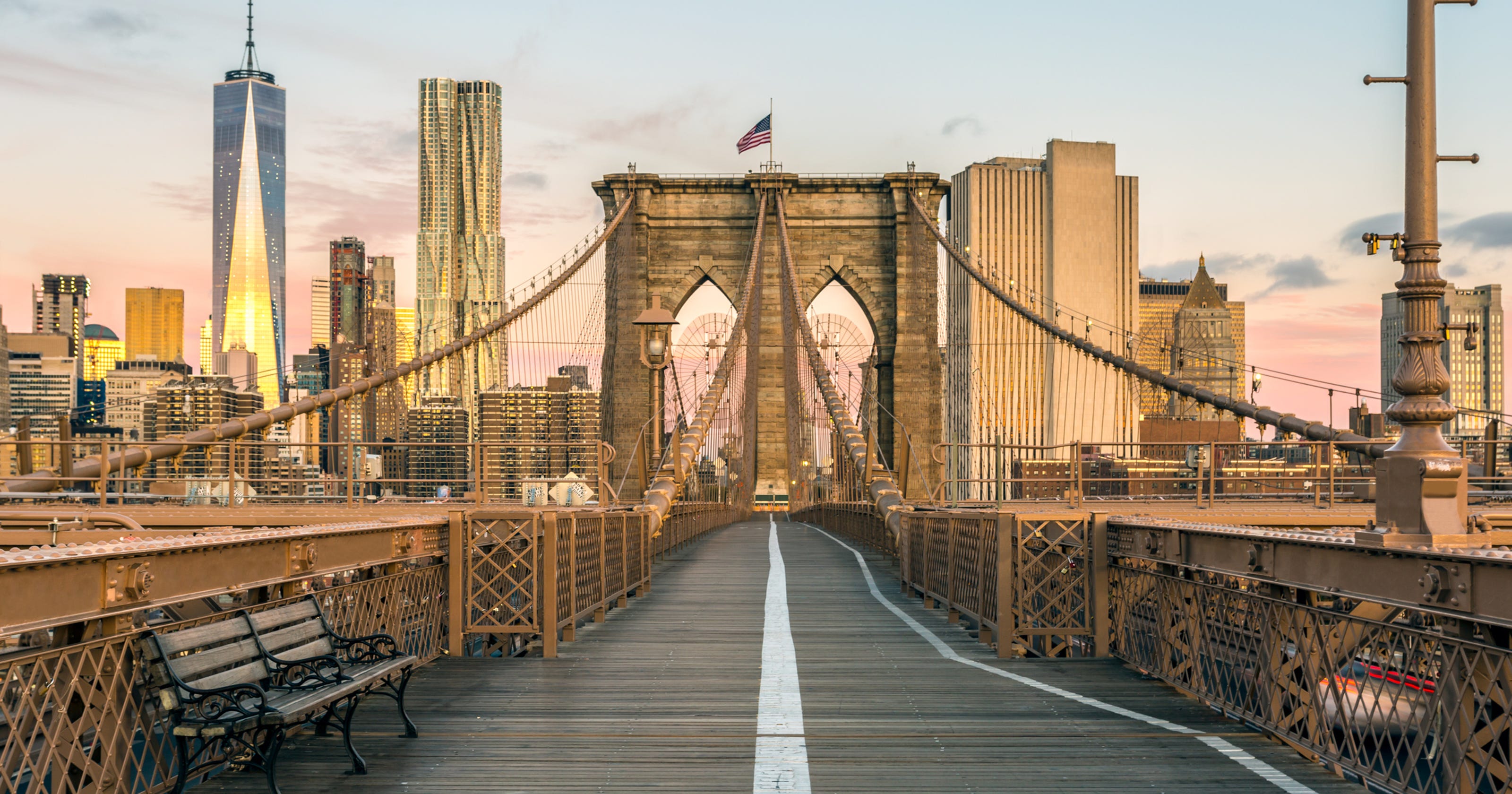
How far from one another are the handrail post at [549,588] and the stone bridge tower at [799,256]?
162 ft

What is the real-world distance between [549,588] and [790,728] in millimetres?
3738

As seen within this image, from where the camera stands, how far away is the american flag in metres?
56.7

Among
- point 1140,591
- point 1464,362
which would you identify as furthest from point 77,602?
point 1464,362

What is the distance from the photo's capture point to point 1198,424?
64.8 m

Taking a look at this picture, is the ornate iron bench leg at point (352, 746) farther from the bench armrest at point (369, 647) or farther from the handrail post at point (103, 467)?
the handrail post at point (103, 467)

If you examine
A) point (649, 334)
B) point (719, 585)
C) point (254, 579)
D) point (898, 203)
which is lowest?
point (719, 585)

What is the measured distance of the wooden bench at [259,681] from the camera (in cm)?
540

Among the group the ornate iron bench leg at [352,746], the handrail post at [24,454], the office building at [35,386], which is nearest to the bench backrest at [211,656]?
the ornate iron bench leg at [352,746]

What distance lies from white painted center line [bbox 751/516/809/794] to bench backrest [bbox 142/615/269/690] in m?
2.71

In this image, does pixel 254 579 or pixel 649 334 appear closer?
pixel 254 579

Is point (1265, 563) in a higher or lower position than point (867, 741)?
higher

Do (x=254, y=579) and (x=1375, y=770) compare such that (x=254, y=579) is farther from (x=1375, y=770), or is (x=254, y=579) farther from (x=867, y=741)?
(x=1375, y=770)

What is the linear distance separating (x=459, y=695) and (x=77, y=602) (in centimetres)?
374

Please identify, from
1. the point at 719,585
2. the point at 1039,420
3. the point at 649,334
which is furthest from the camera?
the point at 1039,420
